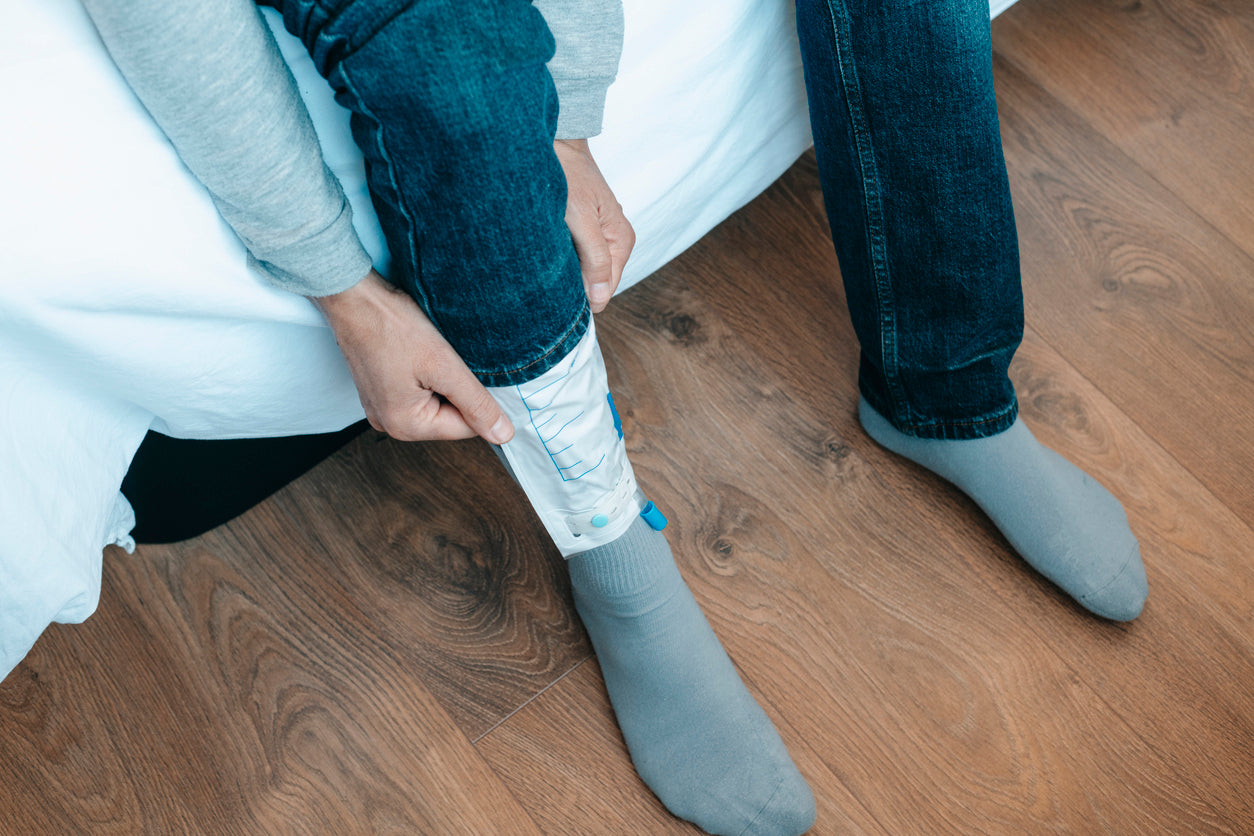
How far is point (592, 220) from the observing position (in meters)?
0.57

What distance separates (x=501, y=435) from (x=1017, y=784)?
1.55ft

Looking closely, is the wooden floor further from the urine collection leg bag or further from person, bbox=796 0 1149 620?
the urine collection leg bag

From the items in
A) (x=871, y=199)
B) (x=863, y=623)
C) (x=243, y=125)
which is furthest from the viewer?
(x=863, y=623)

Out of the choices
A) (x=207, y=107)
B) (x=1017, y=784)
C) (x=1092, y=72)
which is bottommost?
(x=1017, y=784)

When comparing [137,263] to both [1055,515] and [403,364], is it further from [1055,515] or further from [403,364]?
[1055,515]

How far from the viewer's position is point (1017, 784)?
0.70 meters

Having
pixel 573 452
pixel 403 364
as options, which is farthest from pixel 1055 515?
pixel 403 364

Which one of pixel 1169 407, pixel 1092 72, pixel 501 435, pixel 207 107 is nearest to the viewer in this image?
pixel 207 107

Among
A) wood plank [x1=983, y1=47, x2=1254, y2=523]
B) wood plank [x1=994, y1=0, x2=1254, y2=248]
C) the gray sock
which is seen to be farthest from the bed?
wood plank [x1=994, y1=0, x2=1254, y2=248]

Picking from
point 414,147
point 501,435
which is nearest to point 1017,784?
point 501,435

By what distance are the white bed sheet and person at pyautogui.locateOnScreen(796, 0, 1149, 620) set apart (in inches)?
3.5

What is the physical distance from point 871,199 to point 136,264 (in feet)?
1.50

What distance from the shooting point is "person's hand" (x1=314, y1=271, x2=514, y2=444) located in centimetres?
51

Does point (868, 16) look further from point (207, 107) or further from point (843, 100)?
point (207, 107)
